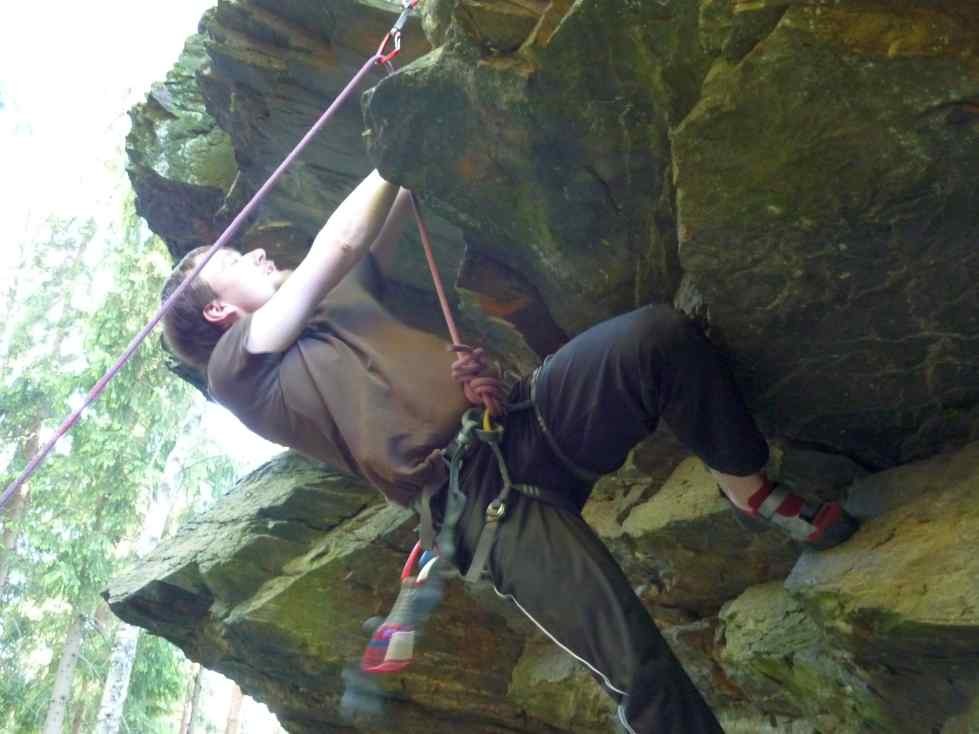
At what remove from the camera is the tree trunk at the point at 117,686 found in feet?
35.3

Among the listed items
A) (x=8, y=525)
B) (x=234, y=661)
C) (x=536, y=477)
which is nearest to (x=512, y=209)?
(x=536, y=477)

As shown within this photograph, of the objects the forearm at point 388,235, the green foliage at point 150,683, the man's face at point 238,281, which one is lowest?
the green foliage at point 150,683

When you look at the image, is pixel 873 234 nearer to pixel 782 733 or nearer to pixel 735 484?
pixel 735 484

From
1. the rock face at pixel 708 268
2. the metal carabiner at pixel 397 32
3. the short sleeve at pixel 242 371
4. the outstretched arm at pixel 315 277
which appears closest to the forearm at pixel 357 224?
the outstretched arm at pixel 315 277

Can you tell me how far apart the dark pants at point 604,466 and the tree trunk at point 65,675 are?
1193 centimetres

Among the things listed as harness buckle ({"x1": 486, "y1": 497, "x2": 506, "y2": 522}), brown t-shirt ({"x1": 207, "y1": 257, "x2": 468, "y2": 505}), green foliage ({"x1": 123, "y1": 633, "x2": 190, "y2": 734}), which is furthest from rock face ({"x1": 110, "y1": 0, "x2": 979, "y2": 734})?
green foliage ({"x1": 123, "y1": 633, "x2": 190, "y2": 734})

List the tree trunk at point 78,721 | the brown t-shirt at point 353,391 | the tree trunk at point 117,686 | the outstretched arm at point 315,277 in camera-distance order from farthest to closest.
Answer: the tree trunk at point 78,721 → the tree trunk at point 117,686 → the outstretched arm at point 315,277 → the brown t-shirt at point 353,391

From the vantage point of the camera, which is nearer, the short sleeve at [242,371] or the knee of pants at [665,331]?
the knee of pants at [665,331]

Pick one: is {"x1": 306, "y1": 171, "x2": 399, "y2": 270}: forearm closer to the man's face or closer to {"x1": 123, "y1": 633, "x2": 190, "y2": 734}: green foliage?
the man's face

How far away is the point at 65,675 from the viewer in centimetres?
1288

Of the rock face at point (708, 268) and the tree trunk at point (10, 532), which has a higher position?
the rock face at point (708, 268)

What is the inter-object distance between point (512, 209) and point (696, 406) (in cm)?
112

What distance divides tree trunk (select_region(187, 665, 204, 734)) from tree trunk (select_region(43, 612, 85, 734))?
219 inches

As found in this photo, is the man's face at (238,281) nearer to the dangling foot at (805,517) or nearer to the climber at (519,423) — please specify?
the climber at (519,423)
